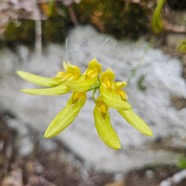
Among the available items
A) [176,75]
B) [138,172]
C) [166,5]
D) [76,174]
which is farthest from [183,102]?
[76,174]

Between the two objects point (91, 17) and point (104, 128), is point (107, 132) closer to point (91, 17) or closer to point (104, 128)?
point (104, 128)

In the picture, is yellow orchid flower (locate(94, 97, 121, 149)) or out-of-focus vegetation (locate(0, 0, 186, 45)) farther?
out-of-focus vegetation (locate(0, 0, 186, 45))

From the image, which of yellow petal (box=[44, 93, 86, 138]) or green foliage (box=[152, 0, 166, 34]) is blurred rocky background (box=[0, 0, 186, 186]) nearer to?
green foliage (box=[152, 0, 166, 34])

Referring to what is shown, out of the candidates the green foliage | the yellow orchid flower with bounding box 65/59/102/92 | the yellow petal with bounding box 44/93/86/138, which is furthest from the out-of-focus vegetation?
the yellow petal with bounding box 44/93/86/138

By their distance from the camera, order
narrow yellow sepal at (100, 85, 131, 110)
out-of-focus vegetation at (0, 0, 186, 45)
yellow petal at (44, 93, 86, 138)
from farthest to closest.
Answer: out-of-focus vegetation at (0, 0, 186, 45)
yellow petal at (44, 93, 86, 138)
narrow yellow sepal at (100, 85, 131, 110)

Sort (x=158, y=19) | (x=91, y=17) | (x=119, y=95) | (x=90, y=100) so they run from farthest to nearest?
(x=90, y=100)
(x=91, y=17)
(x=158, y=19)
(x=119, y=95)

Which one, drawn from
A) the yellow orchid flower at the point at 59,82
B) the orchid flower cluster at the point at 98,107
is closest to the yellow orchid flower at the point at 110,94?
the orchid flower cluster at the point at 98,107

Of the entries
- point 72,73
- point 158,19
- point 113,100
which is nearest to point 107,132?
point 113,100

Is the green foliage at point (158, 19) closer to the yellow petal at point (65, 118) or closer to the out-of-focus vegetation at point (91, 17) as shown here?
the out-of-focus vegetation at point (91, 17)
